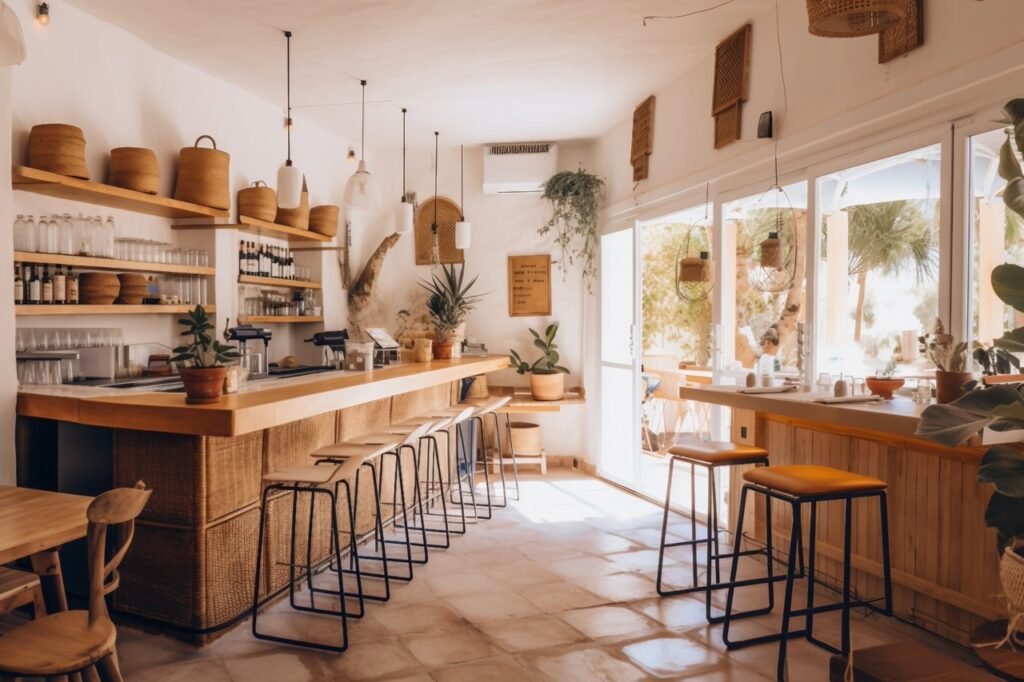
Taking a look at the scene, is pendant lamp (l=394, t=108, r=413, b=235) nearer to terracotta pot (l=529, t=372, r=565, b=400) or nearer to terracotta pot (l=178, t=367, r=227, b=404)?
terracotta pot (l=529, t=372, r=565, b=400)

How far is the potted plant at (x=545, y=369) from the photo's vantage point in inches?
271

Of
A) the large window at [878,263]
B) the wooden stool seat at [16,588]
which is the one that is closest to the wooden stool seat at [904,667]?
the large window at [878,263]

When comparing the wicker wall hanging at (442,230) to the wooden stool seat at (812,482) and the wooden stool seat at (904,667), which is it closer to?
the wooden stool seat at (812,482)

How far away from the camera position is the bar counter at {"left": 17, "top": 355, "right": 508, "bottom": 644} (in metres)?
3.05

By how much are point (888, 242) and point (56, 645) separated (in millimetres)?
3826

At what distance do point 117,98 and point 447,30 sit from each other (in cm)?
210

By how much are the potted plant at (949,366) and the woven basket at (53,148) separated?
4211 mm

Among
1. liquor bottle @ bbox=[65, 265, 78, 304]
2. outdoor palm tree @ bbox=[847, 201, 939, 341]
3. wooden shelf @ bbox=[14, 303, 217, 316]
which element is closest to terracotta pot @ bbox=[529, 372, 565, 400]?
wooden shelf @ bbox=[14, 303, 217, 316]

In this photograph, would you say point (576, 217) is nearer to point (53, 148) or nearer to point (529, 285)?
point (529, 285)

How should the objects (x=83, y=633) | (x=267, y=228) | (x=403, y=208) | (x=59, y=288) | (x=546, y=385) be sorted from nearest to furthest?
(x=83, y=633), (x=59, y=288), (x=267, y=228), (x=403, y=208), (x=546, y=385)

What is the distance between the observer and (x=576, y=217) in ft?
22.8

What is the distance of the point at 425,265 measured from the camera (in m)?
7.49

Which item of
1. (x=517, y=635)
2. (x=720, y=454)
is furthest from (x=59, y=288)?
(x=720, y=454)

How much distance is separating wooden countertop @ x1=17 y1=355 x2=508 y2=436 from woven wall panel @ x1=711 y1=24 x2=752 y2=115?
9.21ft
